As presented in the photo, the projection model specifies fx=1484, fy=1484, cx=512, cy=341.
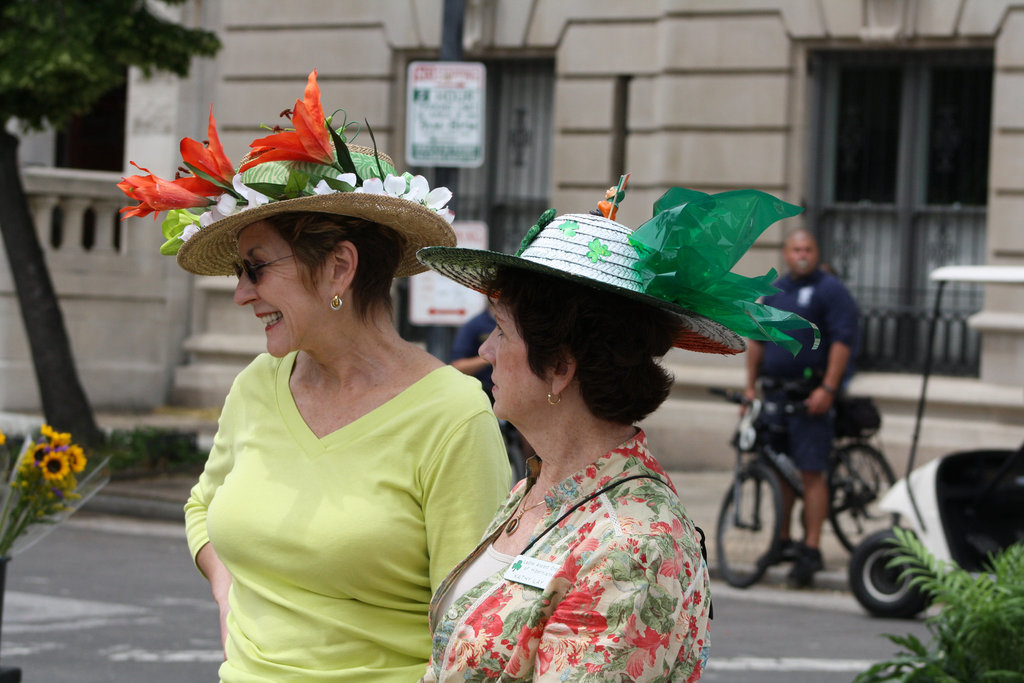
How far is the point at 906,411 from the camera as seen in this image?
1366 cm

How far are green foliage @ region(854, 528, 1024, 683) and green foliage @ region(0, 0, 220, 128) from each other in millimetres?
8932

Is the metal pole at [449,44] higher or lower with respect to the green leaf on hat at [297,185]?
higher

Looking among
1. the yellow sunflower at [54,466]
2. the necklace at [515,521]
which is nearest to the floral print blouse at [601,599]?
the necklace at [515,521]

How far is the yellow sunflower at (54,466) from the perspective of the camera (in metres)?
4.66

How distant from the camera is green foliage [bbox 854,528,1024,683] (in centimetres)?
465

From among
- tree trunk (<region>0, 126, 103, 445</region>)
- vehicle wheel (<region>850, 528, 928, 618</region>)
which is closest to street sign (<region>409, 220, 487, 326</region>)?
vehicle wheel (<region>850, 528, 928, 618</region>)

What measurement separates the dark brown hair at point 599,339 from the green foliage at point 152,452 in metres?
10.7

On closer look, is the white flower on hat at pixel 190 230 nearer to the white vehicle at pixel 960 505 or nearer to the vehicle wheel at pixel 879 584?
the white vehicle at pixel 960 505

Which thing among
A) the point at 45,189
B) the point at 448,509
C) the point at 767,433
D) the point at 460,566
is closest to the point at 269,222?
the point at 448,509

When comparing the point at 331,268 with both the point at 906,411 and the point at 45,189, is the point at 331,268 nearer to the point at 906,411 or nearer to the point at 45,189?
the point at 906,411

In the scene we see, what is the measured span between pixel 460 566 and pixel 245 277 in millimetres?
966

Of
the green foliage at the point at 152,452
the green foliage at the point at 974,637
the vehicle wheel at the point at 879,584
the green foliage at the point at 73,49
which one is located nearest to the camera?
the green foliage at the point at 974,637

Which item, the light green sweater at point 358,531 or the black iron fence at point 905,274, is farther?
the black iron fence at point 905,274

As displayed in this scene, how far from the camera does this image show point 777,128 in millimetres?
14195
